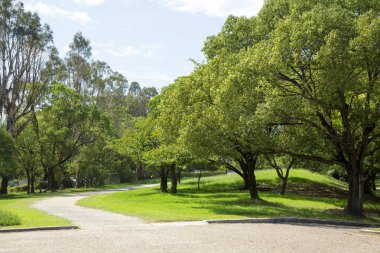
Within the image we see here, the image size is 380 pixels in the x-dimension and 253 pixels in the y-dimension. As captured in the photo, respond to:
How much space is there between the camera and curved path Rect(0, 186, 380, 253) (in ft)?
32.8

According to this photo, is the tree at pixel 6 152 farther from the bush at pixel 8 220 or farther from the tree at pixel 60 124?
the bush at pixel 8 220

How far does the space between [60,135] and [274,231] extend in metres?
40.5

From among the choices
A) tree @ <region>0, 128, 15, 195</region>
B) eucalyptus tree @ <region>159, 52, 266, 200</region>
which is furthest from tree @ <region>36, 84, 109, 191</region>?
eucalyptus tree @ <region>159, 52, 266, 200</region>

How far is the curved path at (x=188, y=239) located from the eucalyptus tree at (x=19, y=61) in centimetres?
3678

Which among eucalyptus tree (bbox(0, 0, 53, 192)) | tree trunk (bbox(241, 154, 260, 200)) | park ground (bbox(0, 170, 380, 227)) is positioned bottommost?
park ground (bbox(0, 170, 380, 227))

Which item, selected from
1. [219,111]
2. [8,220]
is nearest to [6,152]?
[219,111]

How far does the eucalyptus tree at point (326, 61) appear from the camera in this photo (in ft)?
54.1

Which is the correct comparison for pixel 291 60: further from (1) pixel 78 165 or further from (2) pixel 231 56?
(1) pixel 78 165

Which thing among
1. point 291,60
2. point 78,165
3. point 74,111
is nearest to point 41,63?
point 74,111

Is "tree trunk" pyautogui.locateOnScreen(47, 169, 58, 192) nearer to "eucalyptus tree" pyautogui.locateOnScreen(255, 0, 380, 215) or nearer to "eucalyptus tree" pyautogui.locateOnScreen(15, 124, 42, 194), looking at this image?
"eucalyptus tree" pyautogui.locateOnScreen(15, 124, 42, 194)

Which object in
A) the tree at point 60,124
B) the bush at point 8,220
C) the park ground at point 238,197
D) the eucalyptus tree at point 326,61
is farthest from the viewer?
the tree at point 60,124

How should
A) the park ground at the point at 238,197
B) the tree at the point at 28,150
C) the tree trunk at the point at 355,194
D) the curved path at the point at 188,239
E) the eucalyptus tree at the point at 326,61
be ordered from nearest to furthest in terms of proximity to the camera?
the curved path at the point at 188,239, the eucalyptus tree at the point at 326,61, the tree trunk at the point at 355,194, the park ground at the point at 238,197, the tree at the point at 28,150

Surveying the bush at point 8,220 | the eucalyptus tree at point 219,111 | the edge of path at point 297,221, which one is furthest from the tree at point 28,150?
the edge of path at point 297,221

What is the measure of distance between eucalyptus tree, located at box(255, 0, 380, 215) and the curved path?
6.26 m
